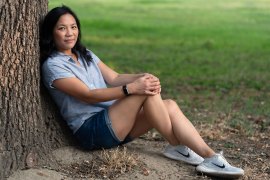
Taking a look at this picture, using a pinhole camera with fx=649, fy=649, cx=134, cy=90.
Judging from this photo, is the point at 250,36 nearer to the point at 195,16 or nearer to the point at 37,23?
the point at 195,16

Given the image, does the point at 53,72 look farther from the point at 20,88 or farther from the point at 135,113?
the point at 135,113

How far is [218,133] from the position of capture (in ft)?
21.9

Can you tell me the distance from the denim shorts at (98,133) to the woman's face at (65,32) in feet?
2.04

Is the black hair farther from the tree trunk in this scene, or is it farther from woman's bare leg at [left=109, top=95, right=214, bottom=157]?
woman's bare leg at [left=109, top=95, right=214, bottom=157]

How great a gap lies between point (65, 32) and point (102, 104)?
679mm

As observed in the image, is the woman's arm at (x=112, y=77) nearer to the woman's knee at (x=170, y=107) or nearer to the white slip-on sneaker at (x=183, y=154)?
the woman's knee at (x=170, y=107)

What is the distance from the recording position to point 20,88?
486 cm

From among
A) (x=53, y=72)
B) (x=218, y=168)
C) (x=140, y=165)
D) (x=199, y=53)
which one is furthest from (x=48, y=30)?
(x=199, y=53)

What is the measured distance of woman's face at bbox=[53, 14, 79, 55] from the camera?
5211 mm

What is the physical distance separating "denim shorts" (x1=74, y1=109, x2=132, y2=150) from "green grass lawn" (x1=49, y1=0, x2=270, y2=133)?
2245 mm

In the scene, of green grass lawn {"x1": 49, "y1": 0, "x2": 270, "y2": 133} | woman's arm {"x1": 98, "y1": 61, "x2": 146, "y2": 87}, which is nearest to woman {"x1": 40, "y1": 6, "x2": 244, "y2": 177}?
woman's arm {"x1": 98, "y1": 61, "x2": 146, "y2": 87}

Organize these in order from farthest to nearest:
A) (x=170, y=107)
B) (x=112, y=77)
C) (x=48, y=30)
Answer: (x=112, y=77) < (x=170, y=107) < (x=48, y=30)

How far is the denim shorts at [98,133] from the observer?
520cm

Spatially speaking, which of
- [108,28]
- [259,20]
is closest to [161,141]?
[108,28]
